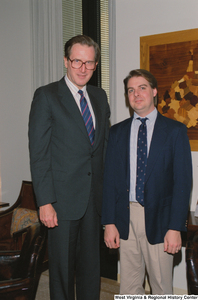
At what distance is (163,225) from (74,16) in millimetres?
2918

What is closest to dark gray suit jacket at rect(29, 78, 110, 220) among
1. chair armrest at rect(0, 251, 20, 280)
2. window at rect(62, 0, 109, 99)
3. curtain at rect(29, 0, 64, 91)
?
chair armrest at rect(0, 251, 20, 280)

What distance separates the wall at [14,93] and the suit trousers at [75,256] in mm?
2076

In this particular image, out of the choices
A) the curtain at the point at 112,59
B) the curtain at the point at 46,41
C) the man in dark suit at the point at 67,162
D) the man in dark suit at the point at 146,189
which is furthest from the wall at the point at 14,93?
the man in dark suit at the point at 146,189

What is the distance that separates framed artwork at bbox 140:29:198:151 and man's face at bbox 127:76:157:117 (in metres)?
0.81

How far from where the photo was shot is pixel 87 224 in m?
2.24

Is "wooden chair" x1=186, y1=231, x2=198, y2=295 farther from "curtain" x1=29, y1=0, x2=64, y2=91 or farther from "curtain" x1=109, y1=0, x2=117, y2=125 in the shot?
"curtain" x1=29, y1=0, x2=64, y2=91

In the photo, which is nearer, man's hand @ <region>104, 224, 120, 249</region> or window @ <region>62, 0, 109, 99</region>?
man's hand @ <region>104, 224, 120, 249</region>

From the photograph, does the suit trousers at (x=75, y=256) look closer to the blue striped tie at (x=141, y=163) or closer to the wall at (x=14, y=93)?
the blue striped tie at (x=141, y=163)

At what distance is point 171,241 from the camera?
1.99 meters

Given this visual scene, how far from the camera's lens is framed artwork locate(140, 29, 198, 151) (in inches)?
110

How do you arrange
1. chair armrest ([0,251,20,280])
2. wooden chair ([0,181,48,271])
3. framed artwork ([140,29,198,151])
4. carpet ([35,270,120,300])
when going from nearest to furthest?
chair armrest ([0,251,20,280]) < framed artwork ([140,29,198,151]) < carpet ([35,270,120,300]) < wooden chair ([0,181,48,271])

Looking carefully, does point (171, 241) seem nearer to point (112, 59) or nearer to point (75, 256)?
point (75, 256)

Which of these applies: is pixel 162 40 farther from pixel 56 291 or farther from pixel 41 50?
pixel 56 291

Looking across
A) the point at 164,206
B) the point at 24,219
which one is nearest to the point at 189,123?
the point at 164,206
